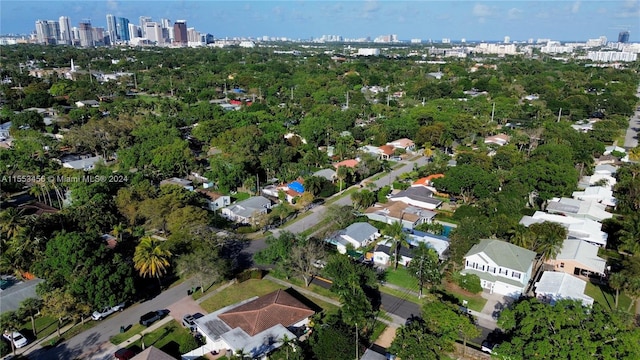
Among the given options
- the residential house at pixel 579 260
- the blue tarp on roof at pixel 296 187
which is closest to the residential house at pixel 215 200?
the blue tarp on roof at pixel 296 187

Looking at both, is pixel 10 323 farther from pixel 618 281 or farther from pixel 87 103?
pixel 87 103

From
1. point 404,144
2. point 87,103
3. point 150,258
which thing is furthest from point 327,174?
point 87,103

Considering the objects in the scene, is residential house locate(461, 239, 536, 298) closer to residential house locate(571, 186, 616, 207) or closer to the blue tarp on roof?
residential house locate(571, 186, 616, 207)

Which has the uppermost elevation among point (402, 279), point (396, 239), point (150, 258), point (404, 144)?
point (404, 144)

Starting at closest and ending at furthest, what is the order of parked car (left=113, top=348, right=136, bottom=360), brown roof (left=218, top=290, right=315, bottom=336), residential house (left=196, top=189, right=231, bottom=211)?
parked car (left=113, top=348, right=136, bottom=360)
brown roof (left=218, top=290, right=315, bottom=336)
residential house (left=196, top=189, right=231, bottom=211)

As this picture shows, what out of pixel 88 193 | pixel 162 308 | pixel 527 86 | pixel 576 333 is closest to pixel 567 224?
pixel 576 333

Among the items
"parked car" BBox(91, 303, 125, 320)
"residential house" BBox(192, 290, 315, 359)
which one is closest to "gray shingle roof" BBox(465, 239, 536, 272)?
"residential house" BBox(192, 290, 315, 359)

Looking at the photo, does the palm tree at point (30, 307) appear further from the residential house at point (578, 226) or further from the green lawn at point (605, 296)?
Result: the residential house at point (578, 226)
